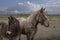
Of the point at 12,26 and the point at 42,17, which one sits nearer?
the point at 12,26

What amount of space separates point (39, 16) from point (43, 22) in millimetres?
310

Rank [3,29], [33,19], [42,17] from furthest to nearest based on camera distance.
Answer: [33,19], [42,17], [3,29]

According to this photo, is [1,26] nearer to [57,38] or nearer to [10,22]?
[10,22]

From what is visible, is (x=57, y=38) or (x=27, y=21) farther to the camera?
(x=57, y=38)

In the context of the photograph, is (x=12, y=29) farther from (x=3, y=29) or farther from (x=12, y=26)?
(x=3, y=29)

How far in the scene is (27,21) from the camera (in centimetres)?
831

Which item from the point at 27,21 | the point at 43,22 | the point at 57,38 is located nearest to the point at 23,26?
the point at 27,21

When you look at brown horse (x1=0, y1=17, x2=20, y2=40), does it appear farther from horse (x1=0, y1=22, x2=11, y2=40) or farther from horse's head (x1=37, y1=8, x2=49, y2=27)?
horse's head (x1=37, y1=8, x2=49, y2=27)

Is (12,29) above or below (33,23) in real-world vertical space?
above

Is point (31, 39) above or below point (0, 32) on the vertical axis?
below

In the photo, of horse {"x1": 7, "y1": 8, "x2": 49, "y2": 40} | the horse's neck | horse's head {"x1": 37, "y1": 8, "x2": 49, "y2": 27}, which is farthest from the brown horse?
horse's head {"x1": 37, "y1": 8, "x2": 49, "y2": 27}

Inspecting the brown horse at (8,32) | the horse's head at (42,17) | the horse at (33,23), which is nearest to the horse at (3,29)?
the brown horse at (8,32)

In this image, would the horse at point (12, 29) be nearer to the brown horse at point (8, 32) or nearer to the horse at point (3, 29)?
the brown horse at point (8, 32)

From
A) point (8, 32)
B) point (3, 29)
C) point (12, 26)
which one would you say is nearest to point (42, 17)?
point (3, 29)
